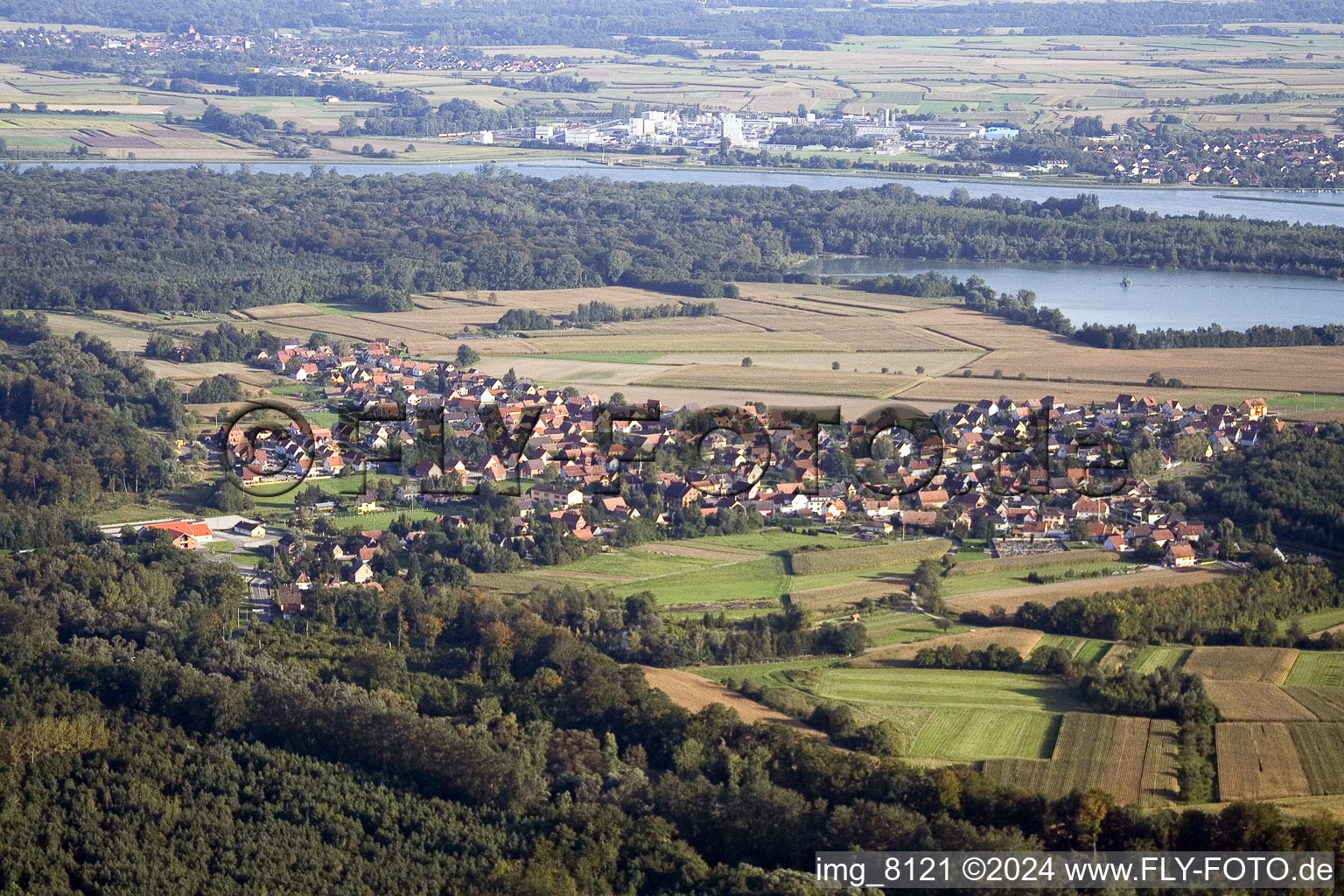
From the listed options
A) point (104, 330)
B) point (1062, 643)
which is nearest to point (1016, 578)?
point (1062, 643)

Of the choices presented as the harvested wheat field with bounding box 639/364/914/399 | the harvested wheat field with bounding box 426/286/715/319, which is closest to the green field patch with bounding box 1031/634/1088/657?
the harvested wheat field with bounding box 639/364/914/399

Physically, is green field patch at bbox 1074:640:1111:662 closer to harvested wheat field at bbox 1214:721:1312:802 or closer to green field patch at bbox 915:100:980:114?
harvested wheat field at bbox 1214:721:1312:802

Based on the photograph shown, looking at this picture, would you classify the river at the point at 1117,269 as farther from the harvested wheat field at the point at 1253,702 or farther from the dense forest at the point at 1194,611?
the harvested wheat field at the point at 1253,702

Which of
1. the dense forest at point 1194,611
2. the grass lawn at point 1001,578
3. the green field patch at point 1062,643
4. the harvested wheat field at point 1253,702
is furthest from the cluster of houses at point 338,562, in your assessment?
the harvested wheat field at point 1253,702

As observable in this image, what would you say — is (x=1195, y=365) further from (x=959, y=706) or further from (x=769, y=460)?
(x=959, y=706)

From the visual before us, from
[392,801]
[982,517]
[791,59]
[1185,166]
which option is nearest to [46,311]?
[982,517]

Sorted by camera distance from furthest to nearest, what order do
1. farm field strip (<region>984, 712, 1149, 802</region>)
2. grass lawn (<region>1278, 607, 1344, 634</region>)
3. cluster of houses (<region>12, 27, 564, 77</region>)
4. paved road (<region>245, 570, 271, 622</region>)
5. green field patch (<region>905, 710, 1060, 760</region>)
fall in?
cluster of houses (<region>12, 27, 564, 77</region>), paved road (<region>245, 570, 271, 622</region>), grass lawn (<region>1278, 607, 1344, 634</region>), green field patch (<region>905, 710, 1060, 760</region>), farm field strip (<region>984, 712, 1149, 802</region>)
